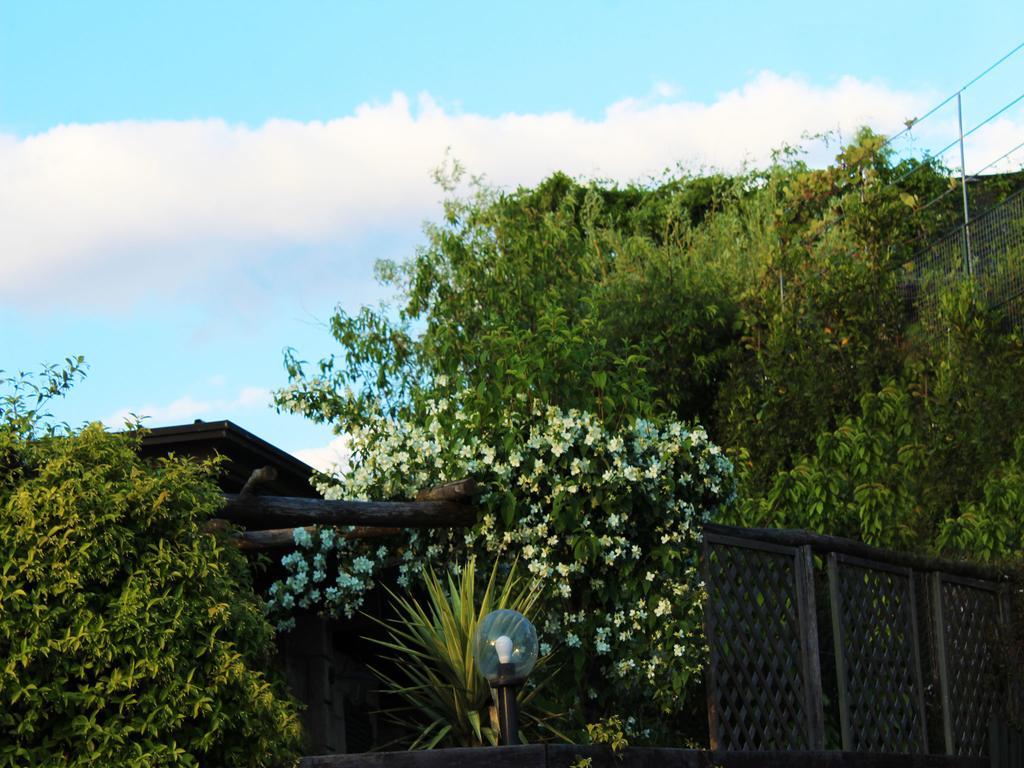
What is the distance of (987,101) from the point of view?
15.3 meters

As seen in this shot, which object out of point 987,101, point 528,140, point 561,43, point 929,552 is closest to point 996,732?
point 929,552

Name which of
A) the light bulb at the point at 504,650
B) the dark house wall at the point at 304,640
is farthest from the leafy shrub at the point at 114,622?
the dark house wall at the point at 304,640

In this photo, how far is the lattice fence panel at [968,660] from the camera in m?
10.4

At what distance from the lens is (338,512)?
25.2ft

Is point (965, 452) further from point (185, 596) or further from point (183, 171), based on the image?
point (185, 596)

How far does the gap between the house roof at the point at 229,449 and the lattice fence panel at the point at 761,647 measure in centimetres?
280

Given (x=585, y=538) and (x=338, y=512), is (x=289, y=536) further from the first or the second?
(x=585, y=538)

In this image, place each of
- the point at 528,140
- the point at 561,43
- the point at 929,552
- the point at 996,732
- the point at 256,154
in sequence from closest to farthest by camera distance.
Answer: the point at 561,43, the point at 996,732, the point at 929,552, the point at 256,154, the point at 528,140

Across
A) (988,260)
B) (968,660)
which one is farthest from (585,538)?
(988,260)

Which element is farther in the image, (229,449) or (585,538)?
(229,449)

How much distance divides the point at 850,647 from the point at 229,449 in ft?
14.2

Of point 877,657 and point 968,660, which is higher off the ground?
point 877,657

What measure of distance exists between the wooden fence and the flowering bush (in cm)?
28

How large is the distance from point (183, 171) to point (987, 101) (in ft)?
28.5
